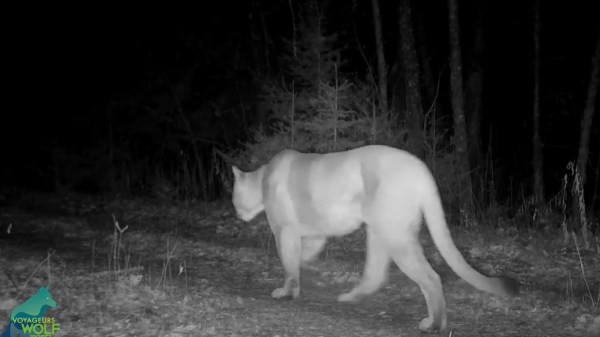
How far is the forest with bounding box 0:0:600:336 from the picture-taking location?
586cm

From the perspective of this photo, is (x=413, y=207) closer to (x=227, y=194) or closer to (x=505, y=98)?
(x=227, y=194)

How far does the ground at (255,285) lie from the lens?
17.3ft

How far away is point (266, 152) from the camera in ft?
39.1

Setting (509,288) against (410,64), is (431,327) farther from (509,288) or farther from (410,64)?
(410,64)

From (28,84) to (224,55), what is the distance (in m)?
7.10

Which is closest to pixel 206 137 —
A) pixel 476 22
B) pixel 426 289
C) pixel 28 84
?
pixel 28 84

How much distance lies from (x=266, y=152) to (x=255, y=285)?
5117 mm

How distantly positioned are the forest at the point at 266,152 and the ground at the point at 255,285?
0.11 feet

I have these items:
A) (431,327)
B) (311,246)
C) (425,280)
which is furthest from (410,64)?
(431,327)

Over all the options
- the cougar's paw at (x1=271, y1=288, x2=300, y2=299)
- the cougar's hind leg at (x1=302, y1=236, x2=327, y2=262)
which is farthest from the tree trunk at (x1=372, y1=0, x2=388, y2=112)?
the cougar's paw at (x1=271, y1=288, x2=300, y2=299)

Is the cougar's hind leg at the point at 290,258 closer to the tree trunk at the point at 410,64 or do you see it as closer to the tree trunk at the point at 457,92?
the tree trunk at the point at 457,92

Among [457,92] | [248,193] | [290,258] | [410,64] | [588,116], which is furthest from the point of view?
[588,116]

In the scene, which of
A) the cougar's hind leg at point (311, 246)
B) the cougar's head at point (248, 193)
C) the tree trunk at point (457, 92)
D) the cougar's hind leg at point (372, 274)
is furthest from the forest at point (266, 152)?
the cougar's head at point (248, 193)

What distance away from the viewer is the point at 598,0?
1694 centimetres
